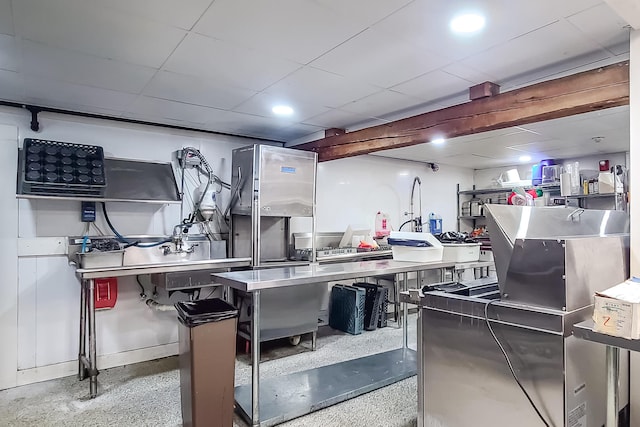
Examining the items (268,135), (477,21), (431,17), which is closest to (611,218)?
(477,21)

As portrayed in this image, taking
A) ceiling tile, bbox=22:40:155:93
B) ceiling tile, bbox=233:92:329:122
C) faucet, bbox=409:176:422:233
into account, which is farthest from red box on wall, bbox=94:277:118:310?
faucet, bbox=409:176:422:233

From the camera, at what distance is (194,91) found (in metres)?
3.21

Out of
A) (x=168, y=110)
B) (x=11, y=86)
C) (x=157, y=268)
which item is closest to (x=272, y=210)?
(x=157, y=268)

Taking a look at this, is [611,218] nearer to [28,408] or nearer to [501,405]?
[501,405]

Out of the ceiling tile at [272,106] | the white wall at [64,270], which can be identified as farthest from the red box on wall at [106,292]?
the ceiling tile at [272,106]

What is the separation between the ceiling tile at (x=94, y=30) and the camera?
1.98 meters

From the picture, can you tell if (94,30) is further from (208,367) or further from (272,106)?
(208,367)

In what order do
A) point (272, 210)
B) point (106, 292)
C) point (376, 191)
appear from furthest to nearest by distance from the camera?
point (376, 191) → point (272, 210) → point (106, 292)

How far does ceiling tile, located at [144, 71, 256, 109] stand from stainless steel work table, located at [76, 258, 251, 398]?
4.99 ft

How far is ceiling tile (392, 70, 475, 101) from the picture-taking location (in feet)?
9.52

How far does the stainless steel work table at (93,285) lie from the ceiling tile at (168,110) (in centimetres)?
147

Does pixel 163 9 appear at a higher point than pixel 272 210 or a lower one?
higher

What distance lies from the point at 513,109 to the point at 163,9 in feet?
7.85

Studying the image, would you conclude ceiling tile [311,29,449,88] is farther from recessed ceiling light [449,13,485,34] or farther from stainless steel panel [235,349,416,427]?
stainless steel panel [235,349,416,427]
